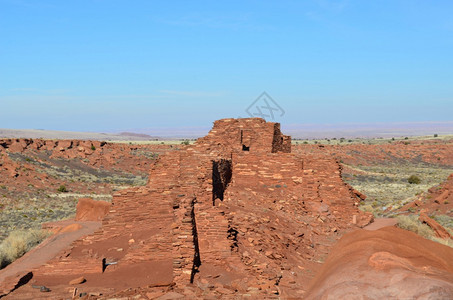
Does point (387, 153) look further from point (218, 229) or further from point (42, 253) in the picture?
point (218, 229)

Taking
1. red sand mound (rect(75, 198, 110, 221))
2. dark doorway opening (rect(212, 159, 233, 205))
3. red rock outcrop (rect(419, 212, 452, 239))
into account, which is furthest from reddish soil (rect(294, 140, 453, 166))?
dark doorway opening (rect(212, 159, 233, 205))

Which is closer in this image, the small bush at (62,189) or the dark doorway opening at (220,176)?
the dark doorway opening at (220,176)

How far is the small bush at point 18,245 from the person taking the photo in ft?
49.1

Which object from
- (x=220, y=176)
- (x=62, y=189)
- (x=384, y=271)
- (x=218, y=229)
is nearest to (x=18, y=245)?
(x=220, y=176)

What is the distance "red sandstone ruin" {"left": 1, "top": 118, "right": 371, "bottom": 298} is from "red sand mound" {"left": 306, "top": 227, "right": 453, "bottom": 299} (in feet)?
3.33

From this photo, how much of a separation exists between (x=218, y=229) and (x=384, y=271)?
430 cm

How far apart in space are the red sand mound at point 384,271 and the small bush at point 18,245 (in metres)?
10.3

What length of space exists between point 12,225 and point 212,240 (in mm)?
15367

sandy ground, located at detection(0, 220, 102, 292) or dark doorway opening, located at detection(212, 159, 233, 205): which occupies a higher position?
dark doorway opening, located at detection(212, 159, 233, 205)

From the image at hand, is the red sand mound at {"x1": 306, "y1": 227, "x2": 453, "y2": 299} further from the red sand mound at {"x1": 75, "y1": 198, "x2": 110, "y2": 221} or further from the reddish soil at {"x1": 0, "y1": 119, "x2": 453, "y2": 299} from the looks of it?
the red sand mound at {"x1": 75, "y1": 198, "x2": 110, "y2": 221}

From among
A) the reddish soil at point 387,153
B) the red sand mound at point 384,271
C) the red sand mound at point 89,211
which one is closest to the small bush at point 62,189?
the red sand mound at point 89,211

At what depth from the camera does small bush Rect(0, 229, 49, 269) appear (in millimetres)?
14955

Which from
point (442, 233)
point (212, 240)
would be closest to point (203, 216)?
point (212, 240)

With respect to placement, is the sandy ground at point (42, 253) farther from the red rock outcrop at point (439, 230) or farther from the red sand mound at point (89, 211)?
the red rock outcrop at point (439, 230)
